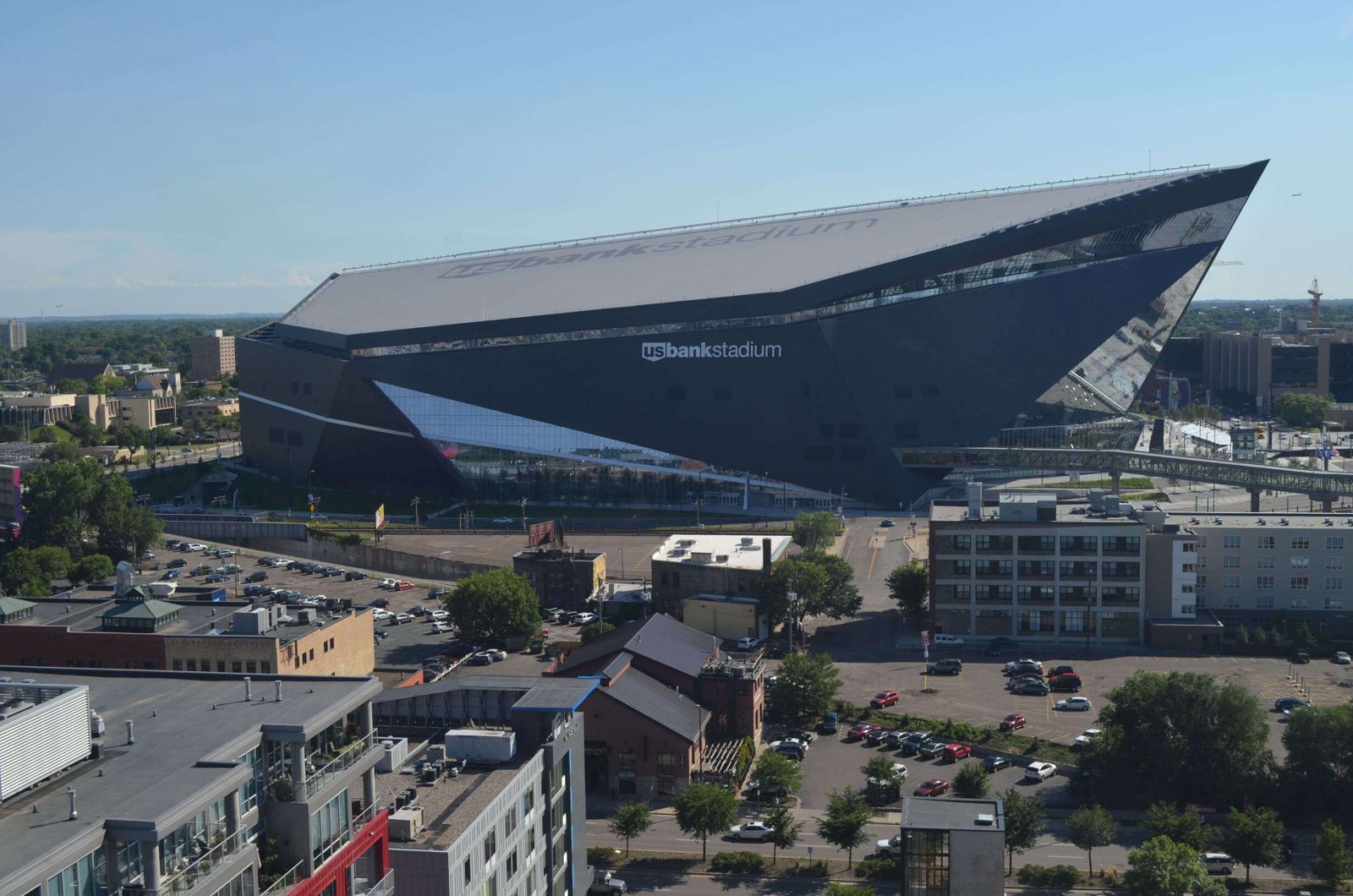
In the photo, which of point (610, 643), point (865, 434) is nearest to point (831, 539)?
point (865, 434)

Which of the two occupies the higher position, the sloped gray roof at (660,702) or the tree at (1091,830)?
the sloped gray roof at (660,702)

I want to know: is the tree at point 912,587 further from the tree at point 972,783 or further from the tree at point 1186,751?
the tree at point 972,783

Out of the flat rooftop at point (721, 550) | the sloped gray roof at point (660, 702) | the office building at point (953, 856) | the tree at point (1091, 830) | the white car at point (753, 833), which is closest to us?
the office building at point (953, 856)

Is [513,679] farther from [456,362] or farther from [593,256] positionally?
[593,256]

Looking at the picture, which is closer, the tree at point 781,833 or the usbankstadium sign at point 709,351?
the tree at point 781,833

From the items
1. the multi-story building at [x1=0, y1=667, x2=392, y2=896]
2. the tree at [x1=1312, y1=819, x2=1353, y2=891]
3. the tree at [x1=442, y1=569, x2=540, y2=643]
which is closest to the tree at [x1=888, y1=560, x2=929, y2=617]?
the tree at [x1=442, y1=569, x2=540, y2=643]

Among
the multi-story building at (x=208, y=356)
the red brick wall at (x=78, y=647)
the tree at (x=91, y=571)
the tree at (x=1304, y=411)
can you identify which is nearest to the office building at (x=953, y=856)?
the red brick wall at (x=78, y=647)
